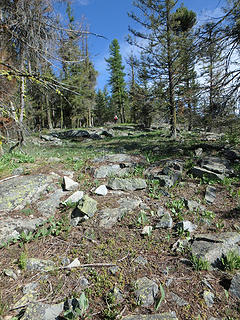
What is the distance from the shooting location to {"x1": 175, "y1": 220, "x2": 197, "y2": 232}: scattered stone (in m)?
2.70

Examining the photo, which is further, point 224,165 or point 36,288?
point 224,165

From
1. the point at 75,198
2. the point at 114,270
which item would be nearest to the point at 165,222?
the point at 114,270

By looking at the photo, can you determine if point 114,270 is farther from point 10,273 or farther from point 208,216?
point 208,216

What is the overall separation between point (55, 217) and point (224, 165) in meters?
4.55

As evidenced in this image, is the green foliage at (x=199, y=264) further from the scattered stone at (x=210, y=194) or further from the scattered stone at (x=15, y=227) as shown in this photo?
the scattered stone at (x=15, y=227)

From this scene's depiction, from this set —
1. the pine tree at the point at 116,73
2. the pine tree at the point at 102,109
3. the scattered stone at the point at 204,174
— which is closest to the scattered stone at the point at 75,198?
the scattered stone at the point at 204,174

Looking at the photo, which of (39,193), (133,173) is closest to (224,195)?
(133,173)

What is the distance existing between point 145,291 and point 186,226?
1.23 meters

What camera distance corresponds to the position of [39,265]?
2.24 m

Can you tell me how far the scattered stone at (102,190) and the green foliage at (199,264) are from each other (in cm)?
217

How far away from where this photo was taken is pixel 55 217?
10.6 ft

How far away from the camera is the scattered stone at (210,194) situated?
3527 millimetres

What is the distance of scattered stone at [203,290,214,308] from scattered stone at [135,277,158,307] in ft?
1.65

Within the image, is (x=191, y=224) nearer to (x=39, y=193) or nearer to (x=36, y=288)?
(x=36, y=288)
